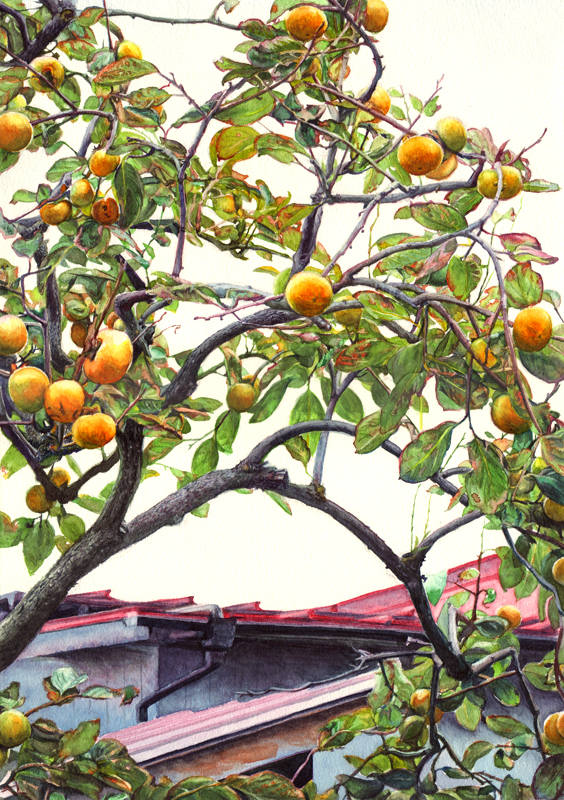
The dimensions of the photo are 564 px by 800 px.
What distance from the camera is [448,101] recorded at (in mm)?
886

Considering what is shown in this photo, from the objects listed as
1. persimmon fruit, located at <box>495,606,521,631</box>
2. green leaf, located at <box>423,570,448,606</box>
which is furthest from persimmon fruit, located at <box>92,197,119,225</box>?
persimmon fruit, located at <box>495,606,521,631</box>

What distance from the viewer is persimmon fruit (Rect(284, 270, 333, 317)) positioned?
623mm

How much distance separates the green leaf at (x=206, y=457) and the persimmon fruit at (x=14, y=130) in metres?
0.39

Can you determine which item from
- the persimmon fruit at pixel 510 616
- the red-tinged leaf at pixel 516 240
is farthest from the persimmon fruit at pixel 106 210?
the persimmon fruit at pixel 510 616

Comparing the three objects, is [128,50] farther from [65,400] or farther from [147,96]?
[65,400]

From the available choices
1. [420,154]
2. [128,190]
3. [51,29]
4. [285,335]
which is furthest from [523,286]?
Answer: [51,29]

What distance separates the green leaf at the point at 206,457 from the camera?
87 centimetres

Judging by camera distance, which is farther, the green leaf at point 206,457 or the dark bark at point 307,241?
the green leaf at point 206,457

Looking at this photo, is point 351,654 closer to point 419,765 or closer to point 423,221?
point 419,765

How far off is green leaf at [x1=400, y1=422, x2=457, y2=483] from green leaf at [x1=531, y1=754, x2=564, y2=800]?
366mm

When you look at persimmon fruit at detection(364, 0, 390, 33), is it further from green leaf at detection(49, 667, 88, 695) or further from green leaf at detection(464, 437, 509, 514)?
green leaf at detection(49, 667, 88, 695)

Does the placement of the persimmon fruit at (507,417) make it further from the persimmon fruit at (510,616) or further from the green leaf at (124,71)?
the green leaf at (124,71)

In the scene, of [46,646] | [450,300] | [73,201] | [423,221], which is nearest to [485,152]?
[423,221]

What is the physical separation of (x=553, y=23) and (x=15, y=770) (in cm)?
110
